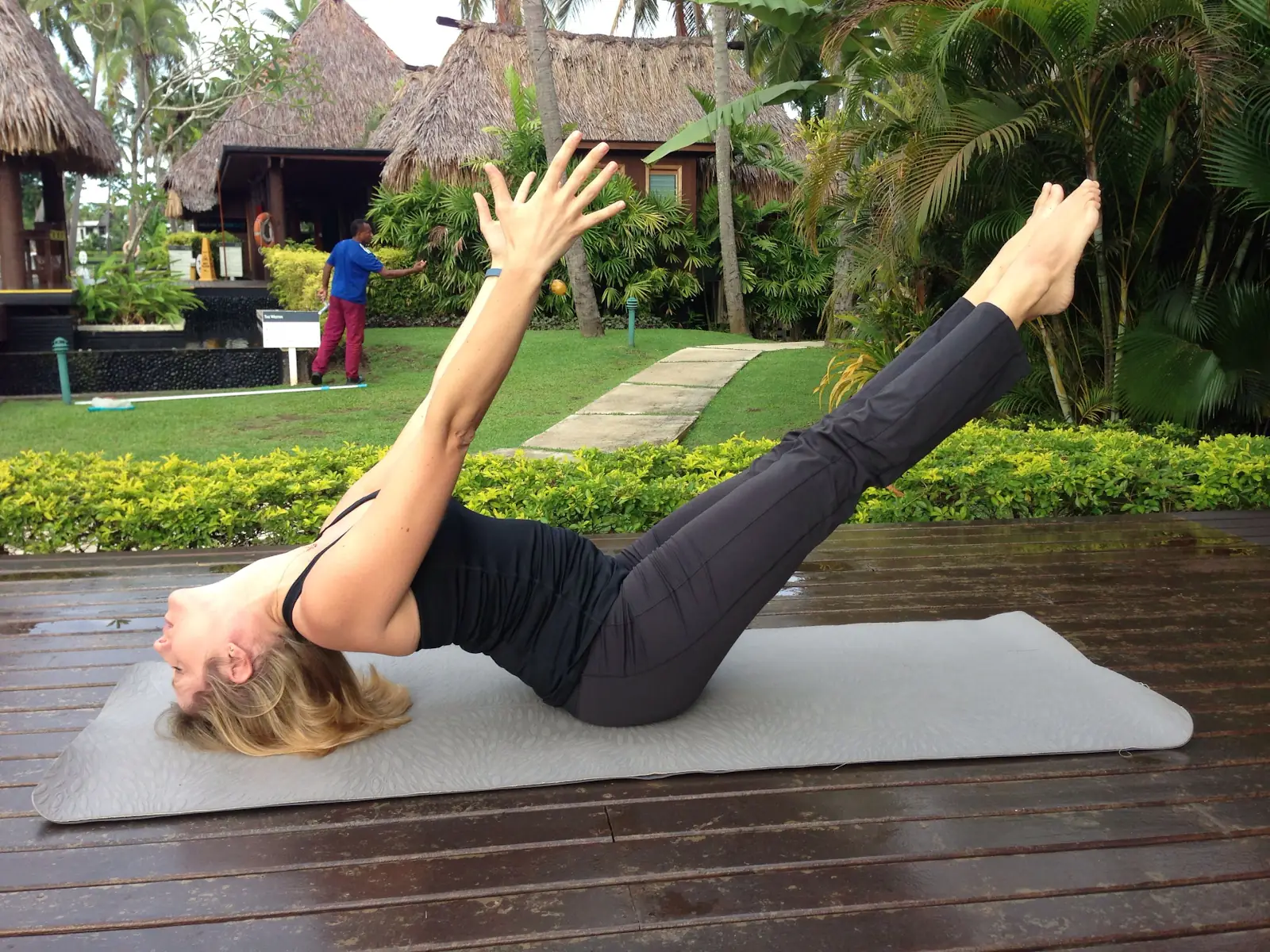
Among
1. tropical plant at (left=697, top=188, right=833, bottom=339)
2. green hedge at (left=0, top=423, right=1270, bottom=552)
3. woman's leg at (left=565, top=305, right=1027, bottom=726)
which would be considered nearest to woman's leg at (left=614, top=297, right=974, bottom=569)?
woman's leg at (left=565, top=305, right=1027, bottom=726)

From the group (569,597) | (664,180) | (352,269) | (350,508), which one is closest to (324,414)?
(352,269)

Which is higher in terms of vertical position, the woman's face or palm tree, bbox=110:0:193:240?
palm tree, bbox=110:0:193:240

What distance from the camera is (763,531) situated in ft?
6.68

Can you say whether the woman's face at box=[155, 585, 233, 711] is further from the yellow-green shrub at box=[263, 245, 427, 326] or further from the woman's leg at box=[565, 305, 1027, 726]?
the yellow-green shrub at box=[263, 245, 427, 326]

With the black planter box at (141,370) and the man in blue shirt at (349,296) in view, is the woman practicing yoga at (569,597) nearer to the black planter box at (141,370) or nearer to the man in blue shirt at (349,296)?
the man in blue shirt at (349,296)

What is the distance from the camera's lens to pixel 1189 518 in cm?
394

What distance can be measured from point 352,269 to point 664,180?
26.7ft

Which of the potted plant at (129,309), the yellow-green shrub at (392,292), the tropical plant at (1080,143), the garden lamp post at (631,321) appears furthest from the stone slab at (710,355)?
the potted plant at (129,309)

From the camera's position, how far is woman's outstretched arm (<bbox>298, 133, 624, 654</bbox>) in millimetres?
1688

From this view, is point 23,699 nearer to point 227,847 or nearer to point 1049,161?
point 227,847

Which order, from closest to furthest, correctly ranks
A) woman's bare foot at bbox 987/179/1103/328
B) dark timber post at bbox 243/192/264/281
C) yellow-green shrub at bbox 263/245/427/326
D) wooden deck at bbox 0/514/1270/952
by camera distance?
1. wooden deck at bbox 0/514/1270/952
2. woman's bare foot at bbox 987/179/1103/328
3. yellow-green shrub at bbox 263/245/427/326
4. dark timber post at bbox 243/192/264/281

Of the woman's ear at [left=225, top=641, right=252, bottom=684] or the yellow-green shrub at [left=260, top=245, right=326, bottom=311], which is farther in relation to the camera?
the yellow-green shrub at [left=260, top=245, right=326, bottom=311]

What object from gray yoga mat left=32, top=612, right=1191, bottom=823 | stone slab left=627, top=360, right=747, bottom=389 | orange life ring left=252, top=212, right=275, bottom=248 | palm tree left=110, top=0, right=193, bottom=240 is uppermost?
palm tree left=110, top=0, right=193, bottom=240

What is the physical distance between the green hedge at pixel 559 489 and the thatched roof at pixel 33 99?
7.14 m
